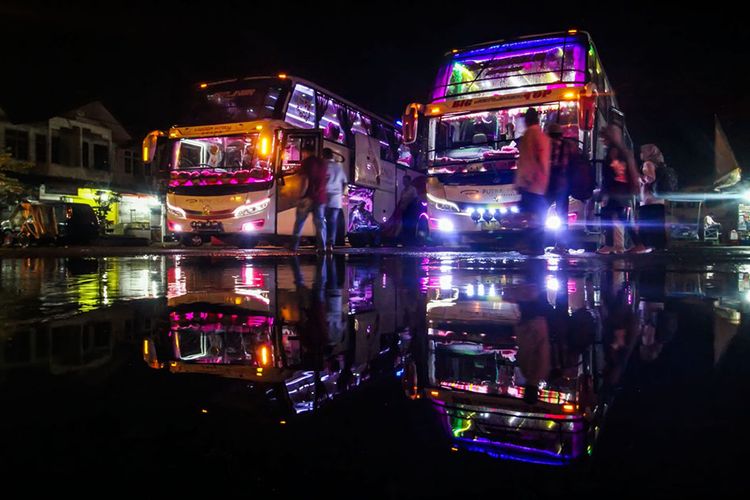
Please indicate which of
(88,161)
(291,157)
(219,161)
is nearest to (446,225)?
(291,157)

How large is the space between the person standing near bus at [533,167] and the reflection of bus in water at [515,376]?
15.9 feet

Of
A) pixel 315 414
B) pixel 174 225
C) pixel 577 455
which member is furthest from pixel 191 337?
pixel 174 225

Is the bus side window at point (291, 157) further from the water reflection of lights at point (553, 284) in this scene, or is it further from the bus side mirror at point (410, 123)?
the water reflection of lights at point (553, 284)

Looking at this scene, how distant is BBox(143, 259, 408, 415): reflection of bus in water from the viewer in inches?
92.3

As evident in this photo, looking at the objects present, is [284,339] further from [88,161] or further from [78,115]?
[78,115]

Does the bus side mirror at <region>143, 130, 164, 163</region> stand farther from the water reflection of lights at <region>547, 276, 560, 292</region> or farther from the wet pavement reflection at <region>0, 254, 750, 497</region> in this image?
the water reflection of lights at <region>547, 276, 560, 292</region>

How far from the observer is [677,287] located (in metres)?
5.65

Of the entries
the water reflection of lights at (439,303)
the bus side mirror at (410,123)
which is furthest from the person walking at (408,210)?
the water reflection of lights at (439,303)

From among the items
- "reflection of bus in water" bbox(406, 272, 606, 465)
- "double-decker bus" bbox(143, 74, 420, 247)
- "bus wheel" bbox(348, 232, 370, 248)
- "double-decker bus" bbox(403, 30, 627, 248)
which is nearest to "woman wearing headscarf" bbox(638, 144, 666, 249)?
"double-decker bus" bbox(403, 30, 627, 248)

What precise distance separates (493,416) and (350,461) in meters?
0.55

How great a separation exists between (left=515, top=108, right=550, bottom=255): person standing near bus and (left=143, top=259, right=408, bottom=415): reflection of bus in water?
4.28 metres

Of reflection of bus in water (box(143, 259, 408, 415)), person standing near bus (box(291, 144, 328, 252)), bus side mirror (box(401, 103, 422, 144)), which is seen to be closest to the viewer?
reflection of bus in water (box(143, 259, 408, 415))

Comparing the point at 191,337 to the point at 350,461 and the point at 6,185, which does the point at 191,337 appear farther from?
the point at 6,185

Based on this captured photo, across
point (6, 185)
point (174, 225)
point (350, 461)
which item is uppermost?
point (6, 185)
